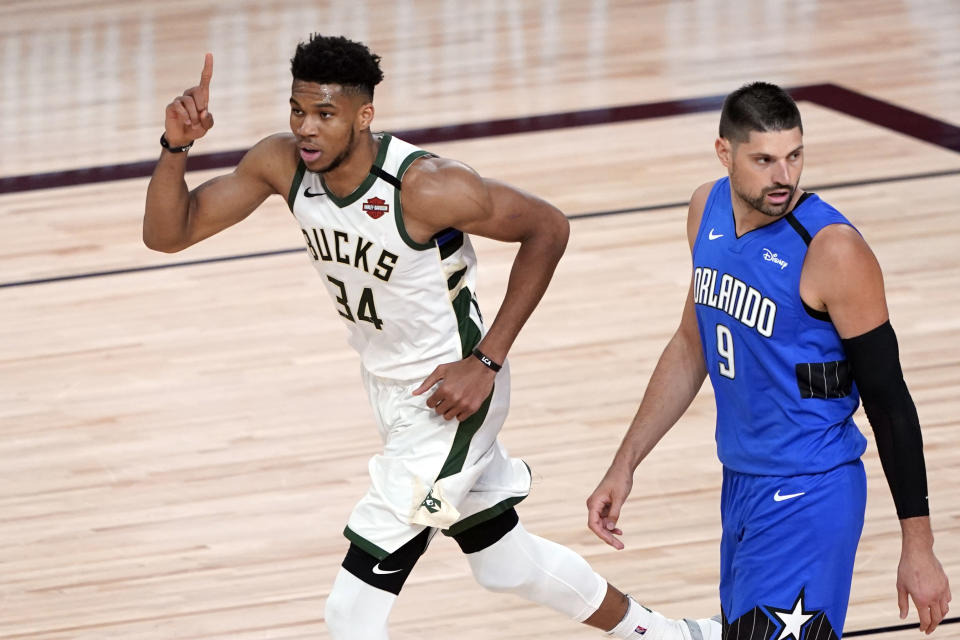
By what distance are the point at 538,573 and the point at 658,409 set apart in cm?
57

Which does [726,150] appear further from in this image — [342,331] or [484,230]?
[342,331]

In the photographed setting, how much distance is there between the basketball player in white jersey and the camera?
9.88ft

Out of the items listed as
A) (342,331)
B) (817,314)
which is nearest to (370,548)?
(817,314)

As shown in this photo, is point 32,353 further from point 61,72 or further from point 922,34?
point 922,34

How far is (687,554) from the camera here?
401cm

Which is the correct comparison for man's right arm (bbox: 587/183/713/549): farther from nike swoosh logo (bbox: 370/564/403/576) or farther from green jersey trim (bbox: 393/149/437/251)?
green jersey trim (bbox: 393/149/437/251)

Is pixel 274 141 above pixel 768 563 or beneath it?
above

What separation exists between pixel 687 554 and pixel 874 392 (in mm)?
1592

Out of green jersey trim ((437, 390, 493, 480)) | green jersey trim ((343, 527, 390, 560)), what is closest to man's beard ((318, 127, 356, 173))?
green jersey trim ((437, 390, 493, 480))

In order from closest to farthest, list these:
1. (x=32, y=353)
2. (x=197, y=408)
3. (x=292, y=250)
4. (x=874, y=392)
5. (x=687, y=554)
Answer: (x=874, y=392), (x=687, y=554), (x=197, y=408), (x=32, y=353), (x=292, y=250)

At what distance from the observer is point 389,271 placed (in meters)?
3.06

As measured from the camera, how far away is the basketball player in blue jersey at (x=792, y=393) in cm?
249

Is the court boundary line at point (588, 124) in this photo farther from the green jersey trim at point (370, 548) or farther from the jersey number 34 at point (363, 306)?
the green jersey trim at point (370, 548)

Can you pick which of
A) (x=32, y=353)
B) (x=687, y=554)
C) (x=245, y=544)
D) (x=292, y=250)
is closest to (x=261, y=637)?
(x=245, y=544)
